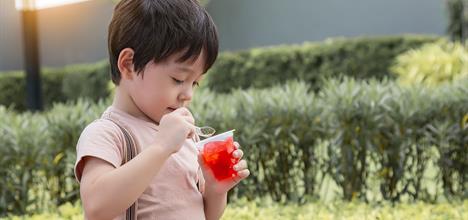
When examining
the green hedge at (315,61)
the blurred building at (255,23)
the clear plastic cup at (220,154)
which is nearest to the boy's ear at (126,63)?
the clear plastic cup at (220,154)

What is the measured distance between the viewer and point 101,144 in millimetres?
1542

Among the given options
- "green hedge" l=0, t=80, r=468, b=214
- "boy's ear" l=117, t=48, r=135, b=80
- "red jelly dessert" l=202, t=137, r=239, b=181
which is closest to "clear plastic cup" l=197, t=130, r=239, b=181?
"red jelly dessert" l=202, t=137, r=239, b=181

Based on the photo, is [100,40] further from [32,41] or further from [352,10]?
[32,41]

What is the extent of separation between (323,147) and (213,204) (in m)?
2.18

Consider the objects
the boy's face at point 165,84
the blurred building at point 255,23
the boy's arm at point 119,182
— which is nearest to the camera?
the boy's arm at point 119,182

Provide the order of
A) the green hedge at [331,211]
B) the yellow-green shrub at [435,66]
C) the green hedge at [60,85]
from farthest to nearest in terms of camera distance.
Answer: the green hedge at [60,85]
the yellow-green shrub at [435,66]
the green hedge at [331,211]

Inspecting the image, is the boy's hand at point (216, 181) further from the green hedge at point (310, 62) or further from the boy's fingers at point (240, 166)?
the green hedge at point (310, 62)

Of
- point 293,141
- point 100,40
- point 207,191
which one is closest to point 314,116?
point 293,141

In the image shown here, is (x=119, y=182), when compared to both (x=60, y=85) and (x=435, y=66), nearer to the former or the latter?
(x=435, y=66)

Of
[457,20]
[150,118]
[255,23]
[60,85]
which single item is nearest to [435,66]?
[457,20]

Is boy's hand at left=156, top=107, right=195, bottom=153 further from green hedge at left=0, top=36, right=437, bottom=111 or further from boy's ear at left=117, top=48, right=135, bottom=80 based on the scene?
green hedge at left=0, top=36, right=437, bottom=111

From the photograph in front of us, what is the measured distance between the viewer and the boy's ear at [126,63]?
5.24ft

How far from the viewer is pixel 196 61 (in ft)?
5.25

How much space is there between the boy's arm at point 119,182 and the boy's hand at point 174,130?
0.02 m
